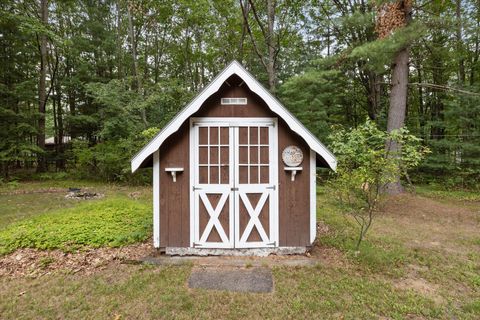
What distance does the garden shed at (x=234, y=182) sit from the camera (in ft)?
15.2

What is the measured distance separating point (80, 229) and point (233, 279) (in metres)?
4.01

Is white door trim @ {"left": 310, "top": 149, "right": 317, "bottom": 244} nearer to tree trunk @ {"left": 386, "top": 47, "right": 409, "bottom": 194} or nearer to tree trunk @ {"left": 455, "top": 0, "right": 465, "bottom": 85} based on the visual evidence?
tree trunk @ {"left": 386, "top": 47, "right": 409, "bottom": 194}

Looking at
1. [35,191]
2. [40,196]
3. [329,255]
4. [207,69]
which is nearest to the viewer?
[329,255]

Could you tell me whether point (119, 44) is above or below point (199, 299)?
above

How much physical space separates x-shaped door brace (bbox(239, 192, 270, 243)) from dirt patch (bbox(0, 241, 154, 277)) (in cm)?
209

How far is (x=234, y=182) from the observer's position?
4.68 m

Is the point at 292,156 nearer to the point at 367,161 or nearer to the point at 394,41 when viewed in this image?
the point at 367,161

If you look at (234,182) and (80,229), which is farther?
(80,229)


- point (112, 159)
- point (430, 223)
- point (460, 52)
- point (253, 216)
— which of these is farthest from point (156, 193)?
point (460, 52)

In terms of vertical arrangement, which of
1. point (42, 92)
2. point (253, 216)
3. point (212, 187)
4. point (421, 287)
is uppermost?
point (42, 92)

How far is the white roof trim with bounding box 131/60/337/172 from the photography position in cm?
430

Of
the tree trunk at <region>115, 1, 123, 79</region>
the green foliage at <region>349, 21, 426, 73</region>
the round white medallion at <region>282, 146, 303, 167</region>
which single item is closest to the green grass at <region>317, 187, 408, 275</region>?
the round white medallion at <region>282, 146, 303, 167</region>

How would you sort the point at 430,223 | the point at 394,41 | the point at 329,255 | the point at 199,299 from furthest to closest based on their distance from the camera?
the point at 394,41 < the point at 430,223 < the point at 329,255 < the point at 199,299

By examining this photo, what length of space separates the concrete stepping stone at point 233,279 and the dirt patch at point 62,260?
4.92ft
